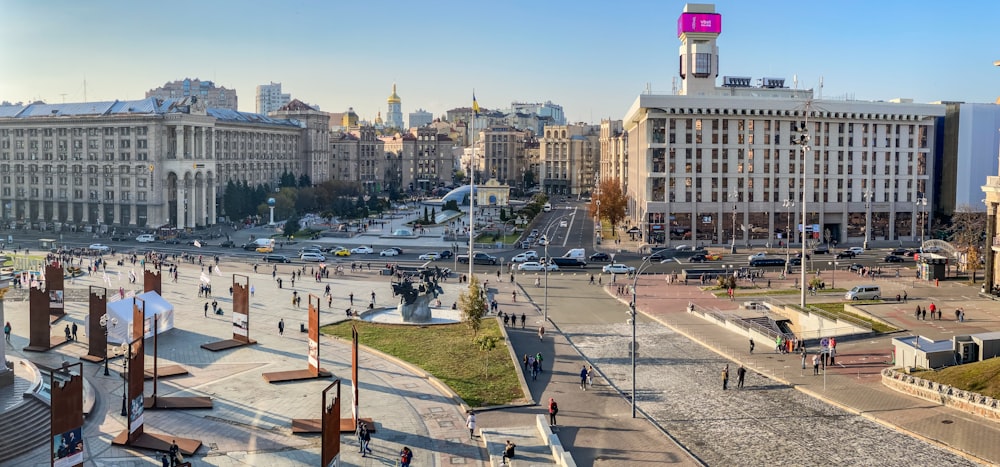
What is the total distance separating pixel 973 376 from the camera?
36.5 metres

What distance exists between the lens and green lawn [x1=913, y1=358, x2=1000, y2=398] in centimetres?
3538

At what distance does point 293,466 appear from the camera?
29.0 m

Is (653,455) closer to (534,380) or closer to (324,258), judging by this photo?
(534,380)

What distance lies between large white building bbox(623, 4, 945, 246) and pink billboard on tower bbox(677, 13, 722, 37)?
1177cm

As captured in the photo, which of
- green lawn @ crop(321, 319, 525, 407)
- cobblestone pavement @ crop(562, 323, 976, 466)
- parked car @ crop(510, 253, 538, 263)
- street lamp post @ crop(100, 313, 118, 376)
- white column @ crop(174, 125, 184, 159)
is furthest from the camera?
white column @ crop(174, 125, 184, 159)

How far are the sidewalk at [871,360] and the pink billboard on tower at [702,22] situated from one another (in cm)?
4566

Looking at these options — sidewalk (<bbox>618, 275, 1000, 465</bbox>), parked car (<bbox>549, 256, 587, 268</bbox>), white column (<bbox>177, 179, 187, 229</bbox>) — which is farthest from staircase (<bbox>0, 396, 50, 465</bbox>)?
white column (<bbox>177, 179, 187, 229</bbox>)

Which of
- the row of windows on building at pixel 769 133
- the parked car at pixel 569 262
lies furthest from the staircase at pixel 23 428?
the row of windows on building at pixel 769 133

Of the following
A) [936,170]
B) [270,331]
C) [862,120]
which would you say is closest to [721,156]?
[862,120]

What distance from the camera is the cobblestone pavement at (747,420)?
30000mm

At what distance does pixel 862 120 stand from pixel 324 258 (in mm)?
61008

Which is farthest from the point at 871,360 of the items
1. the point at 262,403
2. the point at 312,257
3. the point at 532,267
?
the point at 312,257

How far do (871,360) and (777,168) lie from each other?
2221 inches

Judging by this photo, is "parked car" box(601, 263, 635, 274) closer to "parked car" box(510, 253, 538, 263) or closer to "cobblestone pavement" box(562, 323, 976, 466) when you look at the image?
"parked car" box(510, 253, 538, 263)
